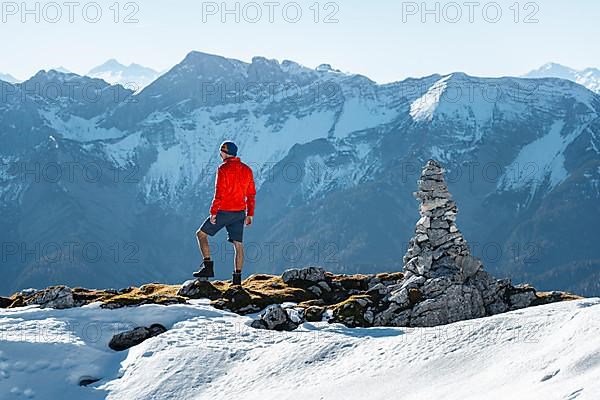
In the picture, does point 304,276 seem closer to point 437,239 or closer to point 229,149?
point 437,239

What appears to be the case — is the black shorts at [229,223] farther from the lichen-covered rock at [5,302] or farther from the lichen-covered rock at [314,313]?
the lichen-covered rock at [5,302]

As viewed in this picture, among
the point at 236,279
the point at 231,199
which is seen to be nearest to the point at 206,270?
the point at 236,279

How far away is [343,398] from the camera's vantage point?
16109 millimetres

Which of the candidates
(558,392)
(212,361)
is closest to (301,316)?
(212,361)

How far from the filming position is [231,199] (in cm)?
2850

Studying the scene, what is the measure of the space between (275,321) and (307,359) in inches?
221

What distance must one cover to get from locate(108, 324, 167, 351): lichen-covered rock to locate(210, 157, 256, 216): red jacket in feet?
19.9

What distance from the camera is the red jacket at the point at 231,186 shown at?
2819 centimetres

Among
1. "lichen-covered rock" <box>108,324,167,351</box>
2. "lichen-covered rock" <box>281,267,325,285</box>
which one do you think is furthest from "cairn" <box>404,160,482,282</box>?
"lichen-covered rock" <box>108,324,167,351</box>

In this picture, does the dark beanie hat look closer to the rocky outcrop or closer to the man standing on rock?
the man standing on rock

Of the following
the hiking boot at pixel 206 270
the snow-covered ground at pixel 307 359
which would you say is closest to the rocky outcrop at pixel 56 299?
the snow-covered ground at pixel 307 359

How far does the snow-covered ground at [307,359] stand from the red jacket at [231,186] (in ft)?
16.5

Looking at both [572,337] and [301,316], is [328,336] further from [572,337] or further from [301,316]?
[572,337]

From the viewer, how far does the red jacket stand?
28.2 m
